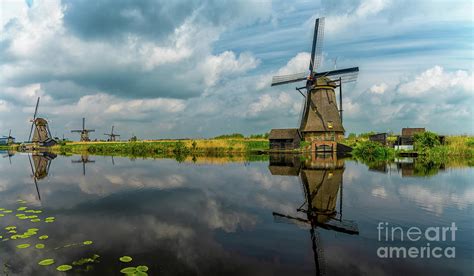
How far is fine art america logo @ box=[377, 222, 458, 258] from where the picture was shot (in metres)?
7.06

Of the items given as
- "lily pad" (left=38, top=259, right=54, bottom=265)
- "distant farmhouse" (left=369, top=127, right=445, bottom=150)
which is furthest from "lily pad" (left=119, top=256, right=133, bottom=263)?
"distant farmhouse" (left=369, top=127, right=445, bottom=150)

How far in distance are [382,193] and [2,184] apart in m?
20.9

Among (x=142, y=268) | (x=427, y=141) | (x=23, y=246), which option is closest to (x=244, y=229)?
(x=142, y=268)

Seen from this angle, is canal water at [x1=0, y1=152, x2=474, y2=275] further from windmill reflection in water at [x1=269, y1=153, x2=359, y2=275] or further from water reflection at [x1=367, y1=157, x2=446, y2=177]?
water reflection at [x1=367, y1=157, x2=446, y2=177]

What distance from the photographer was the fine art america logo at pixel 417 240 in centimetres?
706

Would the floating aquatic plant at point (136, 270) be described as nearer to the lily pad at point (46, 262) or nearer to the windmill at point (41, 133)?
the lily pad at point (46, 262)

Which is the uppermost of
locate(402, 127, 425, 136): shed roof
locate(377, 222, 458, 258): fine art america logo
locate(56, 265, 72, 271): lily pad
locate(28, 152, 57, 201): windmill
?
locate(402, 127, 425, 136): shed roof

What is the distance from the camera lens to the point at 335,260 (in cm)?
Result: 664

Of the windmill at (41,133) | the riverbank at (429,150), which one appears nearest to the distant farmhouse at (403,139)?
the riverbank at (429,150)

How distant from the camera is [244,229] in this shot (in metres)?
8.95

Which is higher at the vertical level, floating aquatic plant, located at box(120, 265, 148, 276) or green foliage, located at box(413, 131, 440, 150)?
green foliage, located at box(413, 131, 440, 150)

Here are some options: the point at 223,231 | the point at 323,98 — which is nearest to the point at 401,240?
the point at 223,231

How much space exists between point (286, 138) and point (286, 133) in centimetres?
74

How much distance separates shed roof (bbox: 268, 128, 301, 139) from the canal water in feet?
89.9
